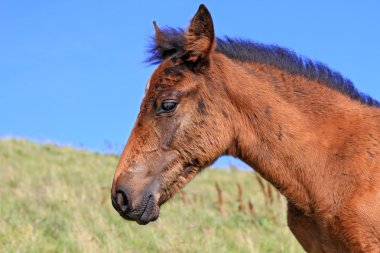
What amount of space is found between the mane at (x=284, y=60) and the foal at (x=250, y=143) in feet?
0.58

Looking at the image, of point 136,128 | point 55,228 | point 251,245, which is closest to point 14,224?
point 55,228

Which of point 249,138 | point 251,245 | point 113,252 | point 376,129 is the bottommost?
point 113,252

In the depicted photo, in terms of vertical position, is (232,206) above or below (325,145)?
below

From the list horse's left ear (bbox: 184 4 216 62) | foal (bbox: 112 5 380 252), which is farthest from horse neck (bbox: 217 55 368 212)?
horse's left ear (bbox: 184 4 216 62)

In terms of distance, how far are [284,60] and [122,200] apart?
65.2 inches

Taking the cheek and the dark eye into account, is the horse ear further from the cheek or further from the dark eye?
the cheek

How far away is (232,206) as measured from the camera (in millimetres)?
12156

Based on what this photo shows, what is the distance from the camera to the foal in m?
4.39

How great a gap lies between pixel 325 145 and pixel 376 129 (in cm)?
46

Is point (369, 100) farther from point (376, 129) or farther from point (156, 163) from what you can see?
point (156, 163)

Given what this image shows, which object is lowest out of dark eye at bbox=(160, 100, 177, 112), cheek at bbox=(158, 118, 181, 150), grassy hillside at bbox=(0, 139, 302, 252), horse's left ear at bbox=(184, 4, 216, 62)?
grassy hillside at bbox=(0, 139, 302, 252)

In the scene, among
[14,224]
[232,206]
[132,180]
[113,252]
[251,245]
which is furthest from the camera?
[232,206]

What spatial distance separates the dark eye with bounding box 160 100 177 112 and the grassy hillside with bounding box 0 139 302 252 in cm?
355

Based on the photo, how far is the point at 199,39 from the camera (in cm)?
454
